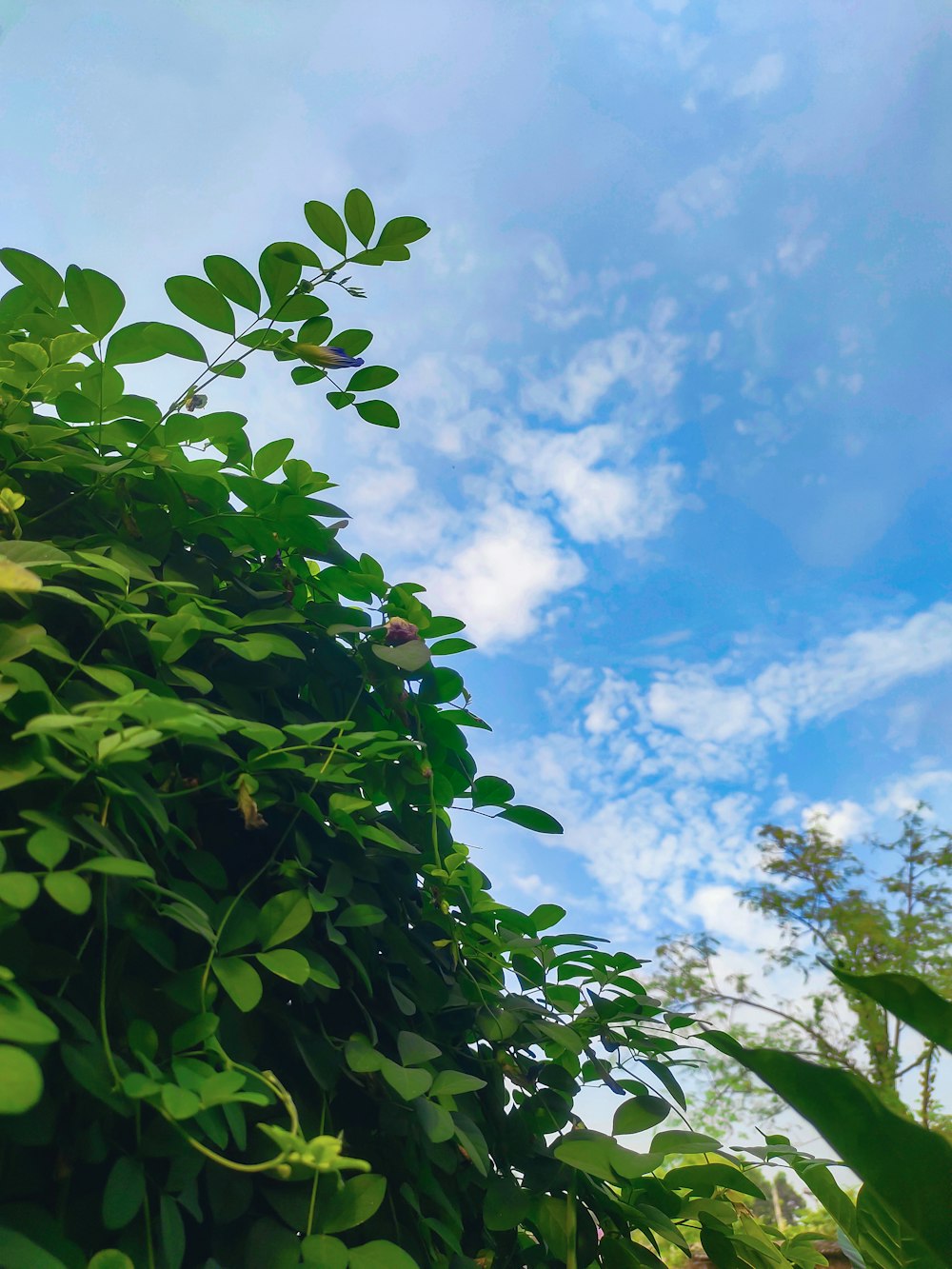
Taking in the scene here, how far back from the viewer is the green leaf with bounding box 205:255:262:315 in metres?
0.60

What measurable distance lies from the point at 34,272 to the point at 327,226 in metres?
0.25

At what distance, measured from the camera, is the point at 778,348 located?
55.3ft

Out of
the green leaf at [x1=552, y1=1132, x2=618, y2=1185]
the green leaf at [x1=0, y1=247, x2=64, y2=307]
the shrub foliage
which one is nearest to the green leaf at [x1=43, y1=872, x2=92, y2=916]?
the shrub foliage

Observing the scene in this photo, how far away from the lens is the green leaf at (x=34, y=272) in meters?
0.60

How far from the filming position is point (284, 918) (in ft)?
Result: 1.57

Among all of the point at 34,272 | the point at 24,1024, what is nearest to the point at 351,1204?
the point at 24,1024

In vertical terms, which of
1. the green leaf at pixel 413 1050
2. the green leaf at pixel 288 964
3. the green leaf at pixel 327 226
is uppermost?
the green leaf at pixel 327 226

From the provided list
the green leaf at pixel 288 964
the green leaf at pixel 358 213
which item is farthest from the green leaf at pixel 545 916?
the green leaf at pixel 358 213

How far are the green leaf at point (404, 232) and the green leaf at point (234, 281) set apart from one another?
0.41ft

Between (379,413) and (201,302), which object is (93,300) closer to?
(201,302)

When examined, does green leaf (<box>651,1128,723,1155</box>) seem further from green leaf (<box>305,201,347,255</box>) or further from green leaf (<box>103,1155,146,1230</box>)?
green leaf (<box>305,201,347,255</box>)

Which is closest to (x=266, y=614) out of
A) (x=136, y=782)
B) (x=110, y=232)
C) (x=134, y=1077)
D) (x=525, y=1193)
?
(x=136, y=782)

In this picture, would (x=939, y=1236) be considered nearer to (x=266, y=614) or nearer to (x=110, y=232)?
(x=266, y=614)

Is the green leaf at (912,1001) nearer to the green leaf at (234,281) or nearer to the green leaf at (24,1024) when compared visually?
the green leaf at (24,1024)
